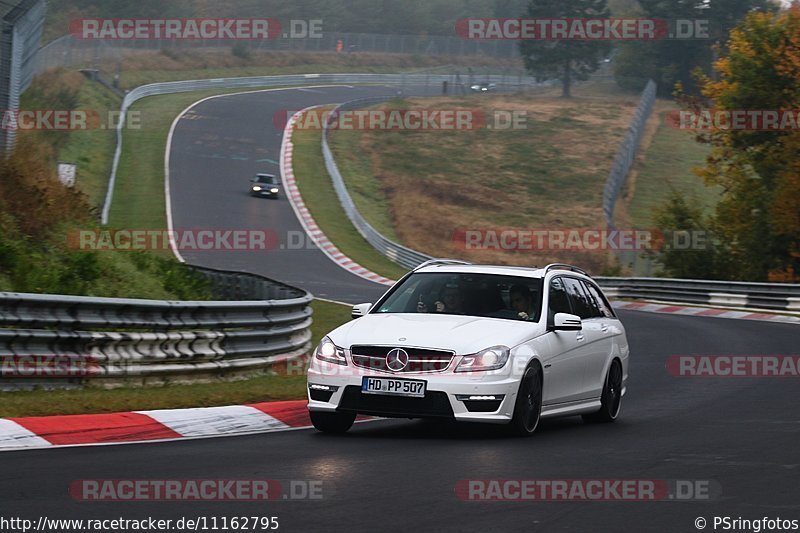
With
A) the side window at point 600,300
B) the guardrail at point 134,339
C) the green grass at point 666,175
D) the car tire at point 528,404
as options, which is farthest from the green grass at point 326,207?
the car tire at point 528,404

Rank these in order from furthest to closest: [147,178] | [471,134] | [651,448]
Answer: [471,134] → [147,178] → [651,448]

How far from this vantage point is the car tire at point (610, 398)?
41.6 ft

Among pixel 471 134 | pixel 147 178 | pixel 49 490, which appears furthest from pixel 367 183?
pixel 49 490

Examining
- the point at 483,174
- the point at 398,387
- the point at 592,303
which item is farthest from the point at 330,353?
the point at 483,174

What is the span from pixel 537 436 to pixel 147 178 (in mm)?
48261

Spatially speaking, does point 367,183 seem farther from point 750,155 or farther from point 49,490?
point 49,490

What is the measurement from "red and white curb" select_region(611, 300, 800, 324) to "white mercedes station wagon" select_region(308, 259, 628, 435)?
21.6 meters

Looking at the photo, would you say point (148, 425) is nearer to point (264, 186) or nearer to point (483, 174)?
point (264, 186)

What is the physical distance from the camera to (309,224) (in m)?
53.4

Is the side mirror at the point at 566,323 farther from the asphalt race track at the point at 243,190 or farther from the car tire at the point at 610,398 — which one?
the asphalt race track at the point at 243,190

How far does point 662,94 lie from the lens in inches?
4232

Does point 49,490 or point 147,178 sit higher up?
point 147,178

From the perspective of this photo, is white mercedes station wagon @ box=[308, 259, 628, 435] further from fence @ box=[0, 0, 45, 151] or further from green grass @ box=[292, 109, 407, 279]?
green grass @ box=[292, 109, 407, 279]

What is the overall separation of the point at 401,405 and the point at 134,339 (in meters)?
4.15
